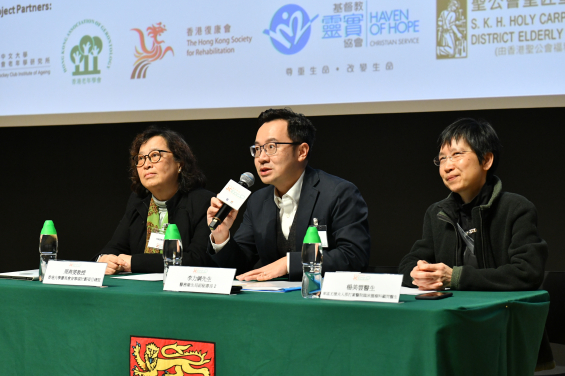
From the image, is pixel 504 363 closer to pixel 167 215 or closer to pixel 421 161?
pixel 167 215

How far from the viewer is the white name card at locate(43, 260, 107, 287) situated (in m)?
1.69

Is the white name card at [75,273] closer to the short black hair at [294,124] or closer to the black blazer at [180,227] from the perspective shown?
the black blazer at [180,227]

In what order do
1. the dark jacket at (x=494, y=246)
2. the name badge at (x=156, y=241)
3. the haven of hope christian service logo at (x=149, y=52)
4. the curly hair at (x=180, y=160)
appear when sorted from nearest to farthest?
the dark jacket at (x=494, y=246)
the name badge at (x=156, y=241)
the curly hair at (x=180, y=160)
the haven of hope christian service logo at (x=149, y=52)

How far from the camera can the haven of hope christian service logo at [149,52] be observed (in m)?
3.53

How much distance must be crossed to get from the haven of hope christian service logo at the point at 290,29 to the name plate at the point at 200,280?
6.54 ft

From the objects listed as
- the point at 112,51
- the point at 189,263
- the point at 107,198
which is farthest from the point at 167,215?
the point at 107,198

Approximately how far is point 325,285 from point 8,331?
3.26 ft

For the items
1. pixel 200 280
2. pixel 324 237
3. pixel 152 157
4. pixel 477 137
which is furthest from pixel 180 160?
pixel 477 137

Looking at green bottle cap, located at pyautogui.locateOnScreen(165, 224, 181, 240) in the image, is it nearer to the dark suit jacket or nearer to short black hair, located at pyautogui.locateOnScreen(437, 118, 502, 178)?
the dark suit jacket

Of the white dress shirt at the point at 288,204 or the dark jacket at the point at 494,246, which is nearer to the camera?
the dark jacket at the point at 494,246

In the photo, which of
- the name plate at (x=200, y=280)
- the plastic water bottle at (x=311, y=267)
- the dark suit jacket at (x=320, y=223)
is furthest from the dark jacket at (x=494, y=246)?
the name plate at (x=200, y=280)

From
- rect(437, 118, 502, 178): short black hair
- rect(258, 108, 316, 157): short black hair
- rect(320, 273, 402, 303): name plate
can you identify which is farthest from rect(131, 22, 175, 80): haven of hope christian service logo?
rect(320, 273, 402, 303): name plate

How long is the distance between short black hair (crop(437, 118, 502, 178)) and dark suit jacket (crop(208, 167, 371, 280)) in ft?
1.56

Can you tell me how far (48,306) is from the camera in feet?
5.49
